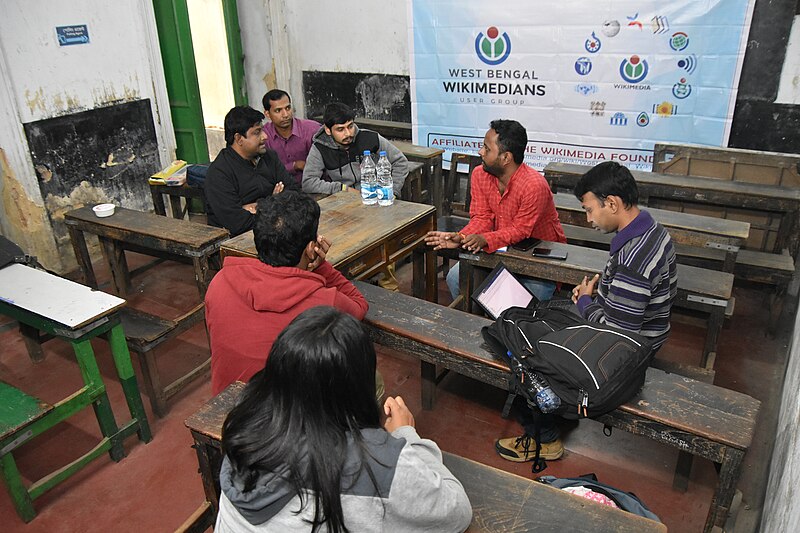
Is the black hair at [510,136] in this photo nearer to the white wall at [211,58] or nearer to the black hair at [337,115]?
the black hair at [337,115]

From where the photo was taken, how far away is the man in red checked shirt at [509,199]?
10.4ft

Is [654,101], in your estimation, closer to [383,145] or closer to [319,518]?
[383,145]

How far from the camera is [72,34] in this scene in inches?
187

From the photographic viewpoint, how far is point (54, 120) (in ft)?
15.5

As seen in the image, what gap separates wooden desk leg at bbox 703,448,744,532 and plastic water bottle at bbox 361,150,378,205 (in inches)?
91.7

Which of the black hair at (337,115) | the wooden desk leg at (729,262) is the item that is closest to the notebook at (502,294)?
the wooden desk leg at (729,262)

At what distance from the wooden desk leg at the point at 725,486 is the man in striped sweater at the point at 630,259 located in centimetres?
64

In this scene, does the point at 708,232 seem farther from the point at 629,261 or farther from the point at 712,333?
the point at 629,261

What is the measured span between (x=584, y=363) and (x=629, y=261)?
63 centimetres

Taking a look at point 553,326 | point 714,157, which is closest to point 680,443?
point 553,326

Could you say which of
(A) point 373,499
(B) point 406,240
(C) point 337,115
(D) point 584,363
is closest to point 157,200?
(C) point 337,115

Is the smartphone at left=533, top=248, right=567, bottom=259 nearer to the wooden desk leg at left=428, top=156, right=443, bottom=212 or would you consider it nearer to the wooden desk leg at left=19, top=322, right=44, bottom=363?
the wooden desk leg at left=428, top=156, right=443, bottom=212

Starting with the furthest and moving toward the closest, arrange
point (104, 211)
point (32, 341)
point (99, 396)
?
point (104, 211)
point (32, 341)
point (99, 396)

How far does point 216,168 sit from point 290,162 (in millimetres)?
911
